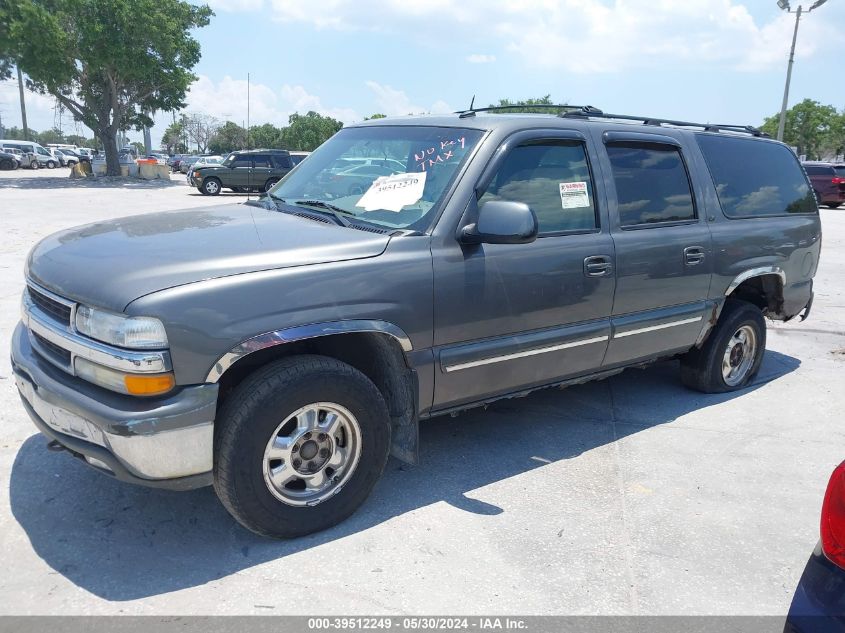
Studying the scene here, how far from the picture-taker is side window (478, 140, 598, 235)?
3.67 meters

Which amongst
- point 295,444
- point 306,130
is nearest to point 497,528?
point 295,444

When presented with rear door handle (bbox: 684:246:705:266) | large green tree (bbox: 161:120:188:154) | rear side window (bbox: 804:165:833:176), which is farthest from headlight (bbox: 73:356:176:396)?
large green tree (bbox: 161:120:188:154)

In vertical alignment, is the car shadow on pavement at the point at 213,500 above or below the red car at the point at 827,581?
below

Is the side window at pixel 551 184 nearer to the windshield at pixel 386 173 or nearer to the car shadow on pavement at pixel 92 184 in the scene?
the windshield at pixel 386 173

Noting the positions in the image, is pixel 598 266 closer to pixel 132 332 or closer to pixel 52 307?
pixel 132 332

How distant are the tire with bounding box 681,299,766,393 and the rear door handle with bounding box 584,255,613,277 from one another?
1.55m

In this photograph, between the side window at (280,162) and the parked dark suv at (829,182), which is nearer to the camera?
the parked dark suv at (829,182)

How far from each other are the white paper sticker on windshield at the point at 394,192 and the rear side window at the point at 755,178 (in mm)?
2393

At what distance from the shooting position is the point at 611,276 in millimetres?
4027

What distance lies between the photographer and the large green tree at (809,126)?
5603 cm

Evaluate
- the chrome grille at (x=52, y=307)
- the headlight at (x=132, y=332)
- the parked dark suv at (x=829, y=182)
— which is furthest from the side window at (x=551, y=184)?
the parked dark suv at (x=829, y=182)

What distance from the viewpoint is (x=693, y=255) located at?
14.9 feet

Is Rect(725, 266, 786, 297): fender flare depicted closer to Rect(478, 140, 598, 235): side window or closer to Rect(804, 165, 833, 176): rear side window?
Rect(478, 140, 598, 235): side window

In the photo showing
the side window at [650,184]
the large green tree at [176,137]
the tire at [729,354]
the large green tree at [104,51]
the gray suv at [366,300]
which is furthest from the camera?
the large green tree at [176,137]
